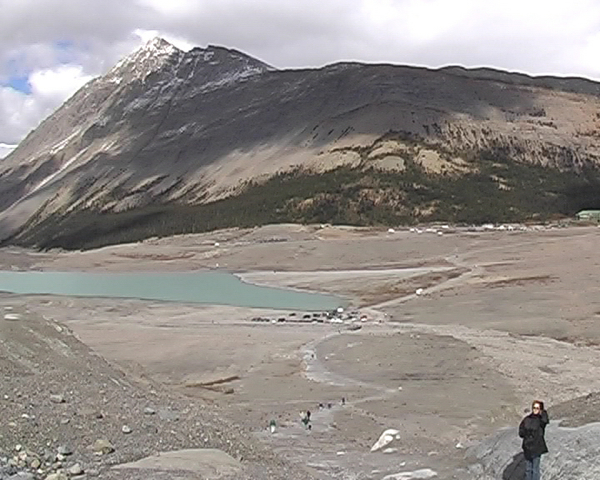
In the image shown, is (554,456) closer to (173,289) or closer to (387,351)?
(387,351)

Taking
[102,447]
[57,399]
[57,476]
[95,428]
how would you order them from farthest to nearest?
[57,399] → [95,428] → [102,447] → [57,476]

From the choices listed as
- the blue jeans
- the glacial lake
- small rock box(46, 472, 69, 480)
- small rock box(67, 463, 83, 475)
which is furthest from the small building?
small rock box(46, 472, 69, 480)

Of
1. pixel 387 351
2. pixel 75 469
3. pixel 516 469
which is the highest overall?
pixel 75 469

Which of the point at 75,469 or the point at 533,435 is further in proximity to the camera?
the point at 75,469

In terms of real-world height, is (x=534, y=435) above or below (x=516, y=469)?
above

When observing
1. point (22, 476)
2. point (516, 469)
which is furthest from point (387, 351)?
point (22, 476)

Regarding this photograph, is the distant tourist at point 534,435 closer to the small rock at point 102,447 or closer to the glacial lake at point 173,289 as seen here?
the small rock at point 102,447

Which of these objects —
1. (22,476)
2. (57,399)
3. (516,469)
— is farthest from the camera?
(57,399)

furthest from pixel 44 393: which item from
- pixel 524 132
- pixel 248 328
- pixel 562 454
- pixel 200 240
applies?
pixel 524 132

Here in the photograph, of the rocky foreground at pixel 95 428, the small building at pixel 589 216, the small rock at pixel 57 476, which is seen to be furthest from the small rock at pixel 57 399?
the small building at pixel 589 216
